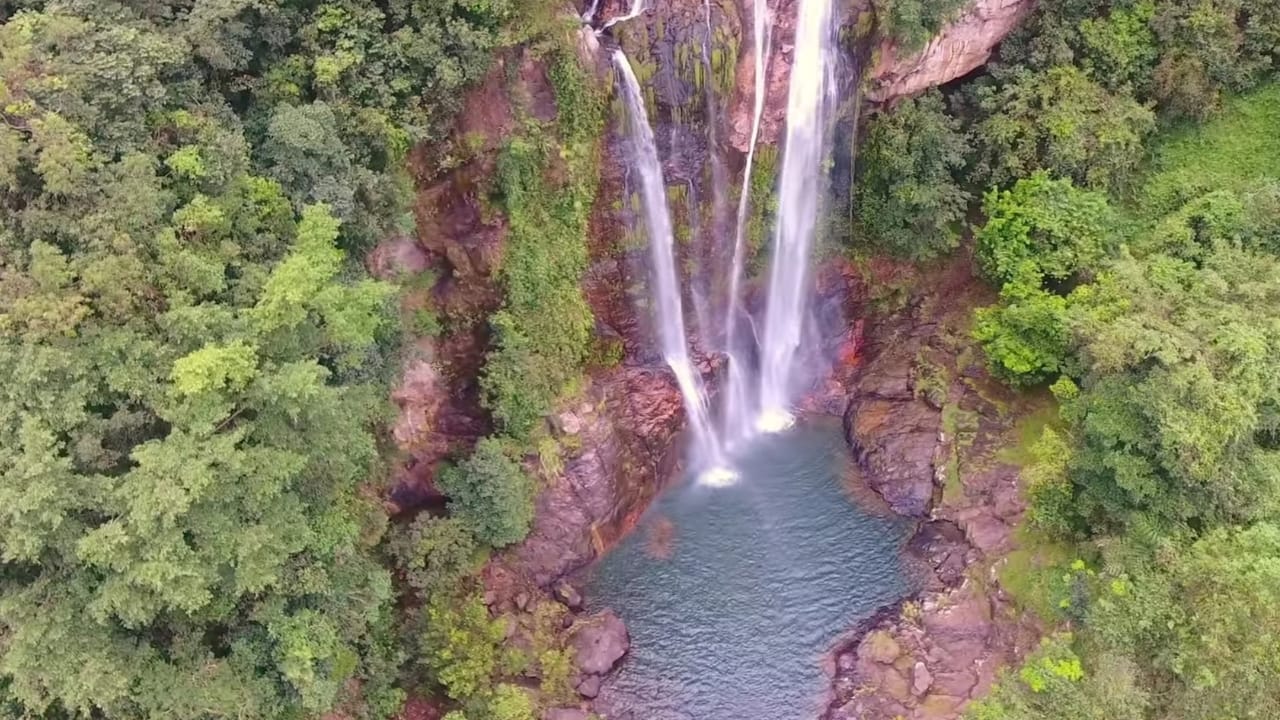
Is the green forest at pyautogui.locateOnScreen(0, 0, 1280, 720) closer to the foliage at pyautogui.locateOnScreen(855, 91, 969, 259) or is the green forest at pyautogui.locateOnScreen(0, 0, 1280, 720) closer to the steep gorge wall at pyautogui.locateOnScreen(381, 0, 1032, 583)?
the foliage at pyautogui.locateOnScreen(855, 91, 969, 259)

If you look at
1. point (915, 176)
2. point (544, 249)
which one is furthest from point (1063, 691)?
point (544, 249)

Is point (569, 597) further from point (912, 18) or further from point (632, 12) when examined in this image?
point (912, 18)

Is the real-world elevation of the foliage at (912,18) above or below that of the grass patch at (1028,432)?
above

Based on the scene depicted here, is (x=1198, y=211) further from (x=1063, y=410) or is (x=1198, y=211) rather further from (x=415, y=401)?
(x=415, y=401)

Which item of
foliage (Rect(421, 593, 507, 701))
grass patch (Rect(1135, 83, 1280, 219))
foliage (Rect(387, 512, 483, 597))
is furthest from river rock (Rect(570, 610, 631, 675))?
grass patch (Rect(1135, 83, 1280, 219))

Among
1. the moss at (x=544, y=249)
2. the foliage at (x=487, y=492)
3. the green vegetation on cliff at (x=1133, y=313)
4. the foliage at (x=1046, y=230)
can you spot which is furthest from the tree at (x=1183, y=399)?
the foliage at (x=487, y=492)

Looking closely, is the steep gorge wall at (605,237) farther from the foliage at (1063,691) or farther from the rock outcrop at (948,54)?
the foliage at (1063,691)
